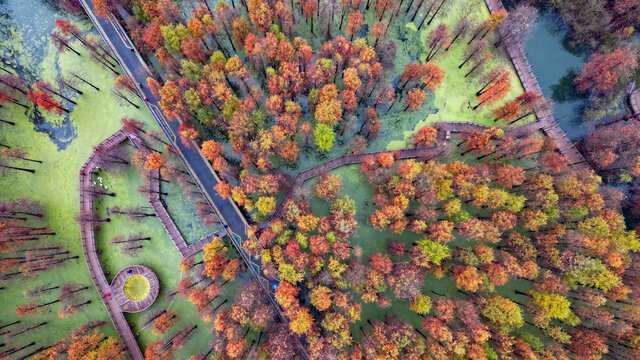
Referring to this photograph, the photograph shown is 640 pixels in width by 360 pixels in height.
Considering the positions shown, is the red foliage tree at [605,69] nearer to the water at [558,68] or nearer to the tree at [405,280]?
A: the water at [558,68]

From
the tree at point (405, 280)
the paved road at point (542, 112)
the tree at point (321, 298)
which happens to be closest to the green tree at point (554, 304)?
the tree at point (405, 280)

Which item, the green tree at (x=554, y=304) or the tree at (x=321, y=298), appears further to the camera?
the green tree at (x=554, y=304)

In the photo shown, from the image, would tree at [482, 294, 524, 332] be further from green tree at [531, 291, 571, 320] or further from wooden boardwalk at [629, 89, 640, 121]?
wooden boardwalk at [629, 89, 640, 121]

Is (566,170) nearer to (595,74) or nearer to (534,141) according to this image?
(534,141)

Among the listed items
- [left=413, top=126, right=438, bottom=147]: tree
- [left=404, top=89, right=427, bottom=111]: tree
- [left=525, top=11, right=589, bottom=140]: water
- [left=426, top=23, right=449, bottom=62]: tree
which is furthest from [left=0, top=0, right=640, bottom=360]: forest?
[left=404, top=89, right=427, bottom=111]: tree

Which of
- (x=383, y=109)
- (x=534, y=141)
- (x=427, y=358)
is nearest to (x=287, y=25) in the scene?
(x=383, y=109)

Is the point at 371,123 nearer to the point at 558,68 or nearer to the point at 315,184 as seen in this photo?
the point at 315,184
